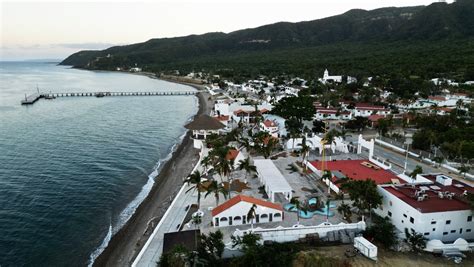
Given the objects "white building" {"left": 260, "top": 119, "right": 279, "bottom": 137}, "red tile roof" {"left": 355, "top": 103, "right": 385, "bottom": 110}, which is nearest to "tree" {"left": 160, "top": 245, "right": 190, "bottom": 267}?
"white building" {"left": 260, "top": 119, "right": 279, "bottom": 137}

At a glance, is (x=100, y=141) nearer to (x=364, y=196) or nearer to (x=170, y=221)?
(x=170, y=221)

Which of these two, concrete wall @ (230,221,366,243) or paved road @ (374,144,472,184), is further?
paved road @ (374,144,472,184)

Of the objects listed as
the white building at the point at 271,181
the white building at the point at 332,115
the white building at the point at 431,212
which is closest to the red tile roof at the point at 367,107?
the white building at the point at 332,115

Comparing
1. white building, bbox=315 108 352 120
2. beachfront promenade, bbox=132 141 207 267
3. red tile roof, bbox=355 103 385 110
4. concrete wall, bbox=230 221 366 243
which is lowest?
beachfront promenade, bbox=132 141 207 267

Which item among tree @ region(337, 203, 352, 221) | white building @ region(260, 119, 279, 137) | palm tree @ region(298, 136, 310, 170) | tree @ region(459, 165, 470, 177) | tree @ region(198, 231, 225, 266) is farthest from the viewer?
white building @ region(260, 119, 279, 137)

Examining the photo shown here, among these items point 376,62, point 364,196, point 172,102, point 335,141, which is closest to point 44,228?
point 364,196

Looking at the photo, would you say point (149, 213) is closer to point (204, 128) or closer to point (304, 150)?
point (304, 150)

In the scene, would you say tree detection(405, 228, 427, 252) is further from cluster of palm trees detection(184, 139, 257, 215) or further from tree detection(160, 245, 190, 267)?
tree detection(160, 245, 190, 267)
